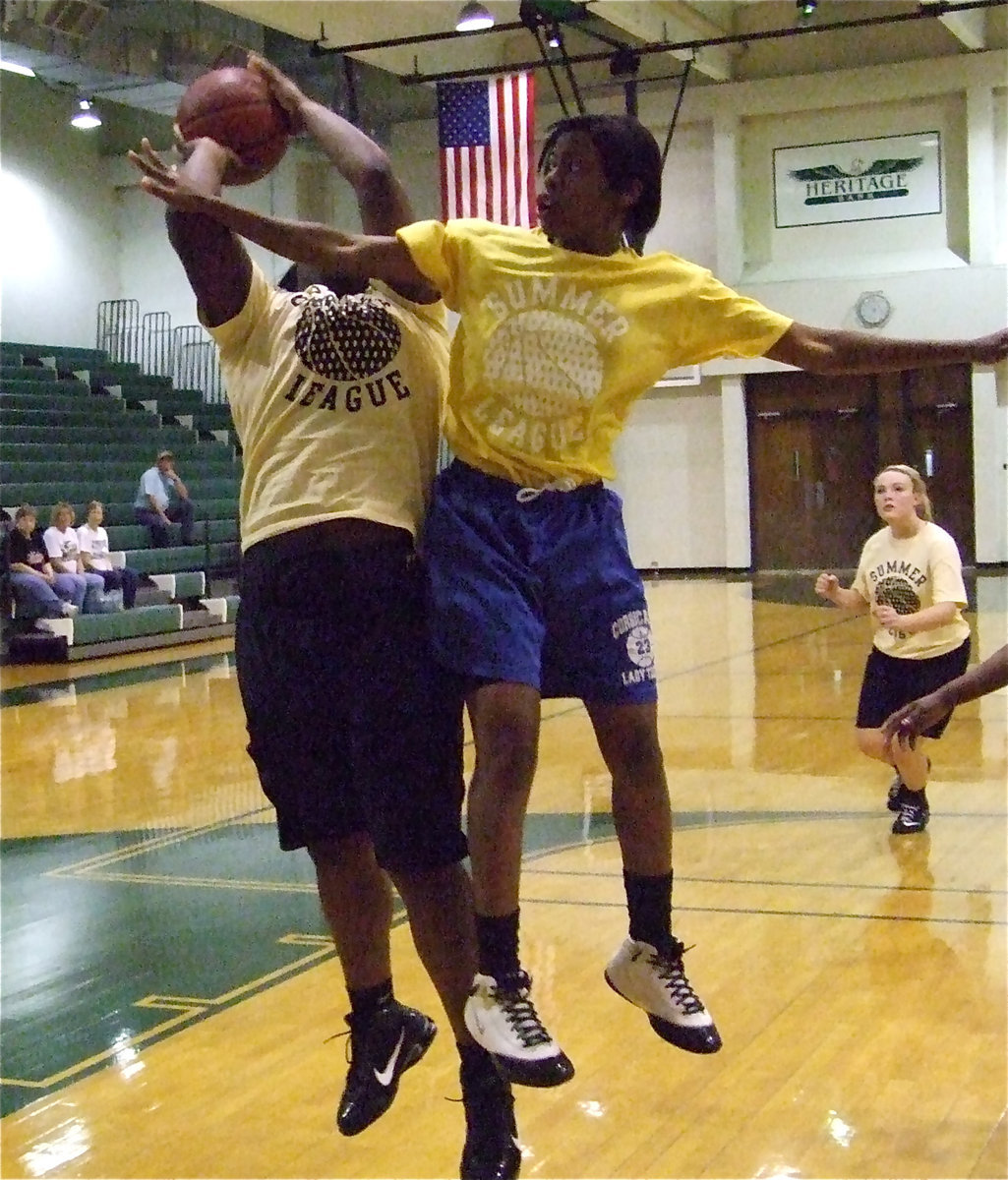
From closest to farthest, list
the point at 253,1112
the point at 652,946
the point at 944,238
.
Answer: the point at 652,946 < the point at 253,1112 < the point at 944,238

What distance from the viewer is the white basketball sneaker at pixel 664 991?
8.68 feet

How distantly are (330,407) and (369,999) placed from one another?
105 cm

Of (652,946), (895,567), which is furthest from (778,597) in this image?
(652,946)

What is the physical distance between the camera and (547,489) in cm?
261

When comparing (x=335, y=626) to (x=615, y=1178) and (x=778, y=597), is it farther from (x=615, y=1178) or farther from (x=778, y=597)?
(x=778, y=597)

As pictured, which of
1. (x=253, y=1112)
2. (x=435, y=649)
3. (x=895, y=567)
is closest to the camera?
(x=435, y=649)

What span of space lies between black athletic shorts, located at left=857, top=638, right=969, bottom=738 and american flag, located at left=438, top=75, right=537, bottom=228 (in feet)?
26.1

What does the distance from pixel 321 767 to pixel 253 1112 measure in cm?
125

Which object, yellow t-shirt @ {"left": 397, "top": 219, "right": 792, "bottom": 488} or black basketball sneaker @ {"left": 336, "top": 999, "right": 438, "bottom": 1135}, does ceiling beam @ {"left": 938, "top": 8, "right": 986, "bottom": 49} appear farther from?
black basketball sneaker @ {"left": 336, "top": 999, "right": 438, "bottom": 1135}


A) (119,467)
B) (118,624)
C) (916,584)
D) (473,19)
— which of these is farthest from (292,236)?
(119,467)

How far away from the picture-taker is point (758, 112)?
748 inches

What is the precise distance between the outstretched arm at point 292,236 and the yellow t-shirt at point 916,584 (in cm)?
382

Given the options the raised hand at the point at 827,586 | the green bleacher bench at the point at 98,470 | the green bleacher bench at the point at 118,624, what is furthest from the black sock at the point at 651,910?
the green bleacher bench at the point at 98,470

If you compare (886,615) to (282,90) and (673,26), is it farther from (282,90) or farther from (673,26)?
(673,26)
